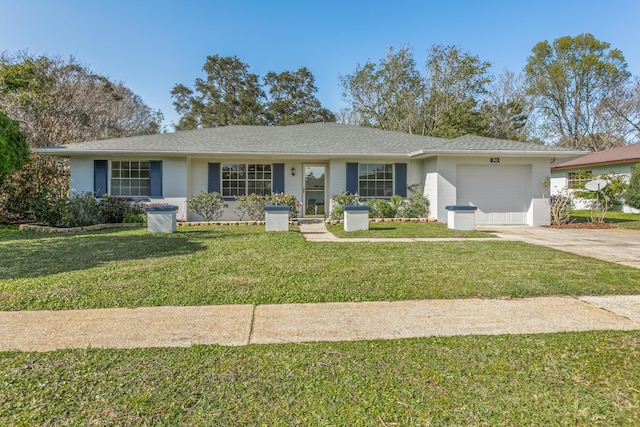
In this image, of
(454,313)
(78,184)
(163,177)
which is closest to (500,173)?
(454,313)

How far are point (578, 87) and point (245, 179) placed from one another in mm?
34242

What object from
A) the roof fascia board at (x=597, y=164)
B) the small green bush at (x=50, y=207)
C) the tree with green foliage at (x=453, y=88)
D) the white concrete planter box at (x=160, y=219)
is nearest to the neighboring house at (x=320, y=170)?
the small green bush at (x=50, y=207)

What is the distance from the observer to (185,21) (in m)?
14.0

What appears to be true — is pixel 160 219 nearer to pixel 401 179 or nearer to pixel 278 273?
pixel 278 273


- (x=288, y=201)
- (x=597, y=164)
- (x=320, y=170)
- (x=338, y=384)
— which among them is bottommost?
(x=338, y=384)

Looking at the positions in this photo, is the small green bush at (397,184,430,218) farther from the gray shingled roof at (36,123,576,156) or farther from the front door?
the front door

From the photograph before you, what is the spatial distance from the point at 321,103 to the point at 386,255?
32185mm

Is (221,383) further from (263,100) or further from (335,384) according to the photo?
(263,100)

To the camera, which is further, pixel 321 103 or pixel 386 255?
pixel 321 103

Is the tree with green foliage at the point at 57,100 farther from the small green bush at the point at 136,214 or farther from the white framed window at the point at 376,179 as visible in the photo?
the white framed window at the point at 376,179

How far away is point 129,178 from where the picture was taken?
13078mm

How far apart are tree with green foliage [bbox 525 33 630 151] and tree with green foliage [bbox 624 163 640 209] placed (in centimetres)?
1984

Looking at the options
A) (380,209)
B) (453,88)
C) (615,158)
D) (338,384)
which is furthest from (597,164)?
(338,384)

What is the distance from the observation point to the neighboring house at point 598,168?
18.7 m
